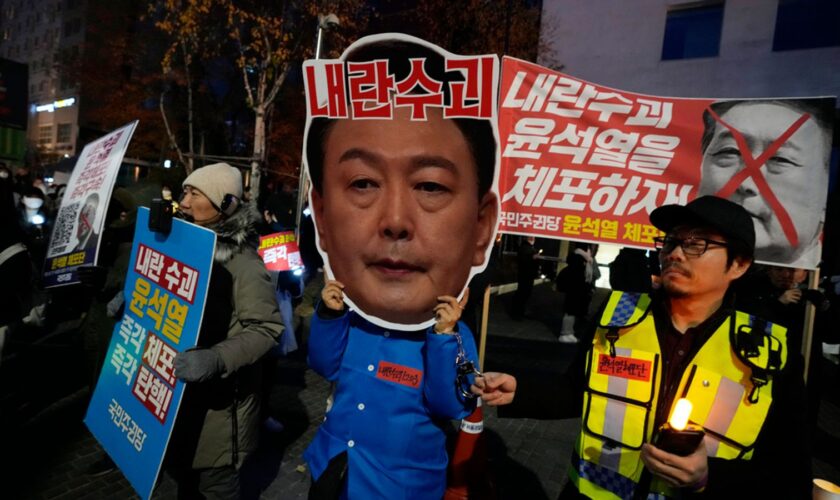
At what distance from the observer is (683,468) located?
1290 mm

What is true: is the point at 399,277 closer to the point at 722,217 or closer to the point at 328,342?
the point at 328,342

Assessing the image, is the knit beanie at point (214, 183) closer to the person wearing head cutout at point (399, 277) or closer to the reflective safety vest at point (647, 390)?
the person wearing head cutout at point (399, 277)

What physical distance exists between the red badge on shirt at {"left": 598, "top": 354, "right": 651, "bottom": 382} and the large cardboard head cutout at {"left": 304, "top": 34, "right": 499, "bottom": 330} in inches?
24.4

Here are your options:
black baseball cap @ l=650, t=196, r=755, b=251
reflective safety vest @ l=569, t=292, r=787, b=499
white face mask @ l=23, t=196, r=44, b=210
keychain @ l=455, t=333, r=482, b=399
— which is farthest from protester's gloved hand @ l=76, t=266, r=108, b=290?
white face mask @ l=23, t=196, r=44, b=210

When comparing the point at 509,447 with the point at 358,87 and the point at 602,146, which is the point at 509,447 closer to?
the point at 602,146

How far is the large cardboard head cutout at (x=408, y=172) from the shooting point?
1829 mm

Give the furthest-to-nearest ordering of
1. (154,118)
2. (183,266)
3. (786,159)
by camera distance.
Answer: (154,118) < (786,159) < (183,266)

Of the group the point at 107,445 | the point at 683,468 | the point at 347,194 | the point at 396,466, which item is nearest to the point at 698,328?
the point at 683,468

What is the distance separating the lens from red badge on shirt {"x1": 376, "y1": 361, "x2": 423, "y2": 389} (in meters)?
1.88

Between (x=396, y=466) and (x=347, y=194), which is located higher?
(x=347, y=194)

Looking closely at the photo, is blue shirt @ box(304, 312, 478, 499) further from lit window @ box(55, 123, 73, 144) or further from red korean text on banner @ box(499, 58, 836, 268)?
lit window @ box(55, 123, 73, 144)

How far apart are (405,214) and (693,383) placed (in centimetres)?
121

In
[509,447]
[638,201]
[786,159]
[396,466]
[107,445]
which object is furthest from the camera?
[509,447]

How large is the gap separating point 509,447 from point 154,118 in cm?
2498
